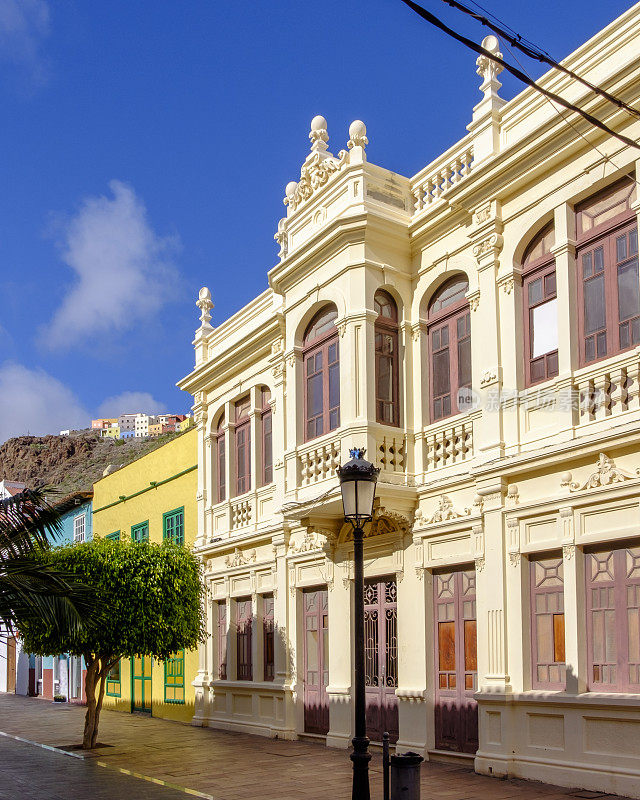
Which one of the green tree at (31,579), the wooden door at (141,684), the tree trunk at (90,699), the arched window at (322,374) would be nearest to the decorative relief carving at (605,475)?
the arched window at (322,374)

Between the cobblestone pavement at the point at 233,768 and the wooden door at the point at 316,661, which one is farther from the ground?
the wooden door at the point at 316,661

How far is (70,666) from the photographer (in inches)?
1242

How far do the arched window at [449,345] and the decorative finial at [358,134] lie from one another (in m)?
2.75

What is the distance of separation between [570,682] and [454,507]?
10.1 feet

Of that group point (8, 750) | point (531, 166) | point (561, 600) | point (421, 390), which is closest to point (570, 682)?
point (561, 600)

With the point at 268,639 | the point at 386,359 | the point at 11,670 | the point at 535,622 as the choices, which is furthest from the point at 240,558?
the point at 11,670

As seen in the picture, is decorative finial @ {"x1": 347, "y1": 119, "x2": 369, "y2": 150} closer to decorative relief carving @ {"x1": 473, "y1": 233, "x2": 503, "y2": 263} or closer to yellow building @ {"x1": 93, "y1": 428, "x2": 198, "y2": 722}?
decorative relief carving @ {"x1": 473, "y1": 233, "x2": 503, "y2": 263}

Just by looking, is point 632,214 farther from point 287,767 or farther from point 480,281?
point 287,767

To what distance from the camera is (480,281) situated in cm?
1358

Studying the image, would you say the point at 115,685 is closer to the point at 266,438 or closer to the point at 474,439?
the point at 266,438

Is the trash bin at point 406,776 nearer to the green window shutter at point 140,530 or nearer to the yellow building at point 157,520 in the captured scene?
the yellow building at point 157,520

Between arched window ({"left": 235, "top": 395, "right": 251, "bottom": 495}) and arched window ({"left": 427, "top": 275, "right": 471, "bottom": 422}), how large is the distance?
6.38 m

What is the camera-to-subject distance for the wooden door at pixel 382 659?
578 inches

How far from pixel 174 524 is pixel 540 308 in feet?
44.4
